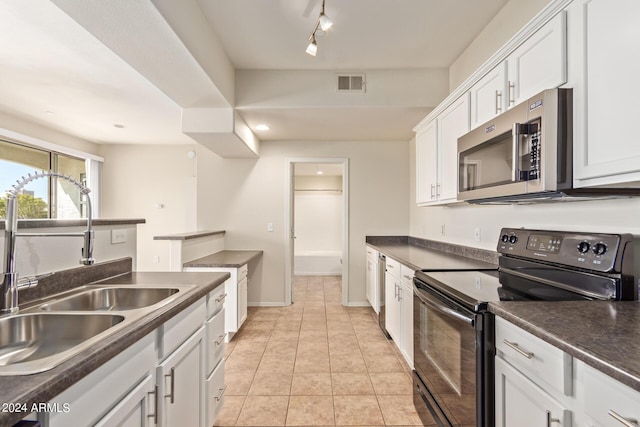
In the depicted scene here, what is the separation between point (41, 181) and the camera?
4.84 meters

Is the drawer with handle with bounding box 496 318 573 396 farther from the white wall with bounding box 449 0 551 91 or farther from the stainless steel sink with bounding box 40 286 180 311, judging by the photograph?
the white wall with bounding box 449 0 551 91

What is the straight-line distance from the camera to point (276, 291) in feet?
14.0

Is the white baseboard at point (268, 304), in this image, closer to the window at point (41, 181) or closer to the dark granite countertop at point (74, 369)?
the window at point (41, 181)

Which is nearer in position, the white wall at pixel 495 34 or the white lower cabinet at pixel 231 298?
the white wall at pixel 495 34

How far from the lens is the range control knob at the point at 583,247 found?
1271mm

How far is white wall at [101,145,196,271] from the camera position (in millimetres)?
5699

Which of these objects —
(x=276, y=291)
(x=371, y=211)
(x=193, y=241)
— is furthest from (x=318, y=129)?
(x=276, y=291)

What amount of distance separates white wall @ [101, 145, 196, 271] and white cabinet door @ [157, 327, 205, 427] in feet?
15.1

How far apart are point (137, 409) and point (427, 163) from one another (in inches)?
102

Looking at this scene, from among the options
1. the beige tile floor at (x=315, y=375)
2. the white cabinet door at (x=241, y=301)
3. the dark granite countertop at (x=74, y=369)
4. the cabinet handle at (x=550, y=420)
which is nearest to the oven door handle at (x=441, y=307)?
the cabinet handle at (x=550, y=420)

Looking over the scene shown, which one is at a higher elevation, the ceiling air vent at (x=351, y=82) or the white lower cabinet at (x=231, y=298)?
the ceiling air vent at (x=351, y=82)

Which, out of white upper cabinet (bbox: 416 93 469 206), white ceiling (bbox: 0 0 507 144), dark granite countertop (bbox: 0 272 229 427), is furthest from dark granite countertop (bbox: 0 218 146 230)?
white upper cabinet (bbox: 416 93 469 206)

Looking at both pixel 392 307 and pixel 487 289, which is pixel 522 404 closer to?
pixel 487 289

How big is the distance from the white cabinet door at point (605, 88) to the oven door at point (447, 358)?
68cm
